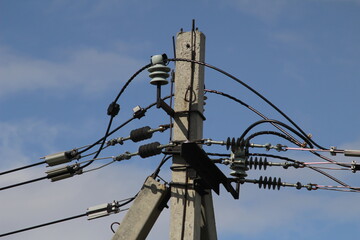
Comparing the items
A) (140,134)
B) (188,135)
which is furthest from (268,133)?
(140,134)

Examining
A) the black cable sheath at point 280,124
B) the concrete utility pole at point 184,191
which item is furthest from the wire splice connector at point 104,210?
the black cable sheath at point 280,124

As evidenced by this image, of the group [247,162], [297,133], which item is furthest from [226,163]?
[297,133]

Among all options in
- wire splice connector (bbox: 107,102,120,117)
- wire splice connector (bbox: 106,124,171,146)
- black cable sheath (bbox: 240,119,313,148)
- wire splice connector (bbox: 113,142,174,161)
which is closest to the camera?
black cable sheath (bbox: 240,119,313,148)

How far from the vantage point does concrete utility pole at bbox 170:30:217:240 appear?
39.5ft

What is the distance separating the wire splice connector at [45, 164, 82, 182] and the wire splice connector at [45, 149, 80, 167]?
100mm

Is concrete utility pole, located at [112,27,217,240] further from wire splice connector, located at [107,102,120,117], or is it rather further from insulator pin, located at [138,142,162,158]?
wire splice connector, located at [107,102,120,117]

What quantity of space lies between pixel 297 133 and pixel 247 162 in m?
0.81

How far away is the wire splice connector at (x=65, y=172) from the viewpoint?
13711 mm

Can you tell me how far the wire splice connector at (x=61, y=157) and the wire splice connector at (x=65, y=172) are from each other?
0.10 m

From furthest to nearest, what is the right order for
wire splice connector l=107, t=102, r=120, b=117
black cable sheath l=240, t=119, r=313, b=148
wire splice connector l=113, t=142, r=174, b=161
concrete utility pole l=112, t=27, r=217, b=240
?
wire splice connector l=107, t=102, r=120, b=117 < wire splice connector l=113, t=142, r=174, b=161 < black cable sheath l=240, t=119, r=313, b=148 < concrete utility pole l=112, t=27, r=217, b=240

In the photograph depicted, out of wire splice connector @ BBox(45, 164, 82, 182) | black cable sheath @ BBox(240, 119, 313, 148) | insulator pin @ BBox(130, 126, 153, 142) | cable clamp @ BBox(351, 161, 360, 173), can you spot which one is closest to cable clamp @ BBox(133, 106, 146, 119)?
insulator pin @ BBox(130, 126, 153, 142)

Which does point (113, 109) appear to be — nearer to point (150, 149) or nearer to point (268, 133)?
point (150, 149)

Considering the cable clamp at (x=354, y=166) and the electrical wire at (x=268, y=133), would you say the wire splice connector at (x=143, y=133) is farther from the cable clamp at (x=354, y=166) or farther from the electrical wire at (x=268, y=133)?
the cable clamp at (x=354, y=166)

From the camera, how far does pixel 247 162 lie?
12.4 metres
